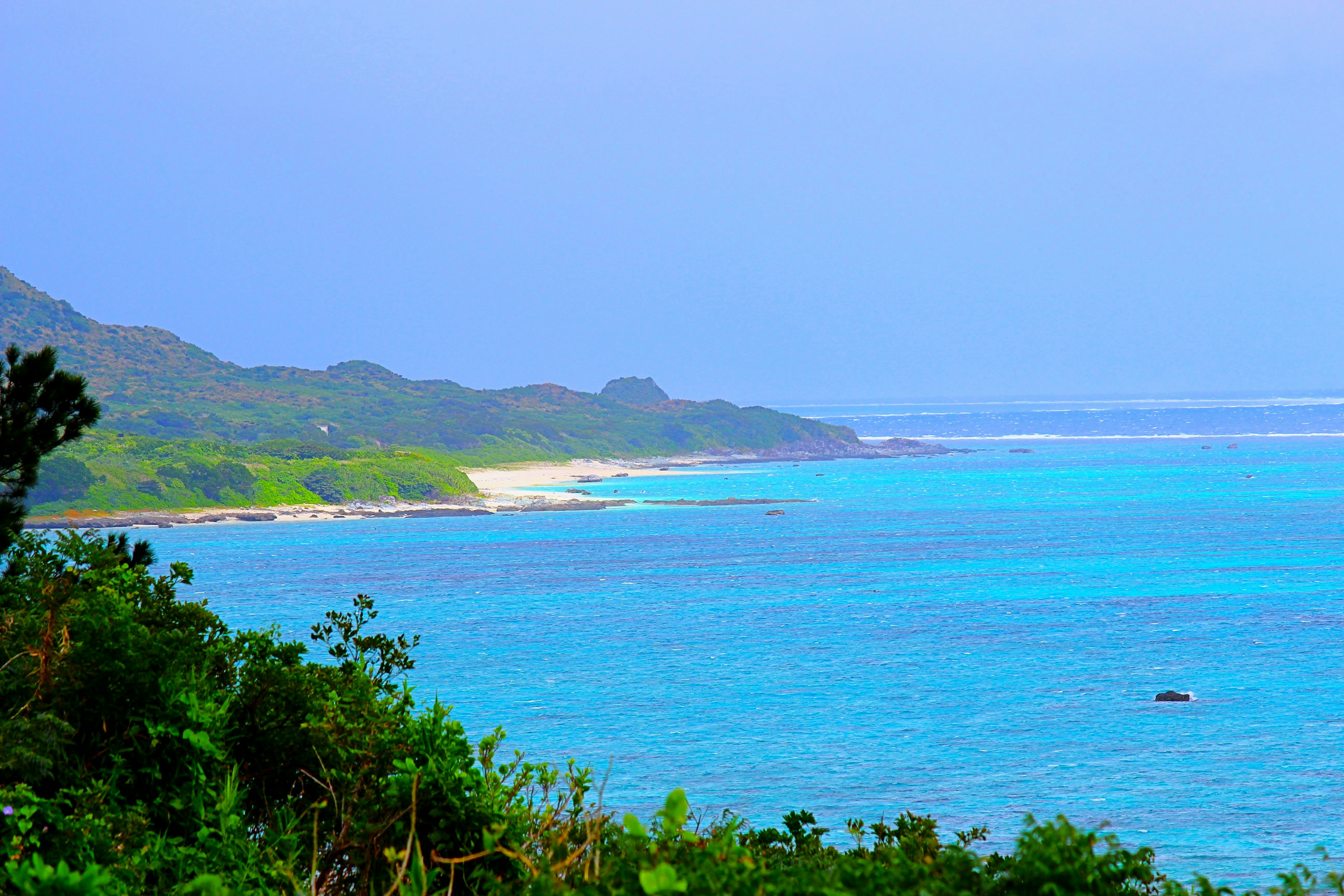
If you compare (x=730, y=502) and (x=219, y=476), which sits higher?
(x=219, y=476)

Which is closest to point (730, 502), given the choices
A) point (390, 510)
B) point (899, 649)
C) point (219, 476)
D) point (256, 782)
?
point (390, 510)

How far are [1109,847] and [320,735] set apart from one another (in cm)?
668

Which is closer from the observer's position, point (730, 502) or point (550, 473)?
point (730, 502)

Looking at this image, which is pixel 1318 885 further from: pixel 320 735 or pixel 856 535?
pixel 856 535

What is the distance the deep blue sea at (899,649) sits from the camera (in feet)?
106

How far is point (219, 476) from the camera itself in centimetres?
11881

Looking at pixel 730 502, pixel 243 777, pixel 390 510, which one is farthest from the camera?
pixel 730 502

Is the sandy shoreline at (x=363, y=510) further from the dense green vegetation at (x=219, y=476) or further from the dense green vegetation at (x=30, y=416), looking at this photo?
the dense green vegetation at (x=30, y=416)

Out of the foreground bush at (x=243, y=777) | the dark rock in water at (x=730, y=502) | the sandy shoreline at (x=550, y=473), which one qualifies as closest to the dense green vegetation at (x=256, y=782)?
the foreground bush at (x=243, y=777)

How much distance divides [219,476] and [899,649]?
85.9 meters

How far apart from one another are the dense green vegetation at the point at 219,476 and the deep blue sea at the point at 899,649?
12048 millimetres

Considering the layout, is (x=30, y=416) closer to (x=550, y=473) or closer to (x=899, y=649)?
(x=899, y=649)

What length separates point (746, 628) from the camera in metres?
57.0

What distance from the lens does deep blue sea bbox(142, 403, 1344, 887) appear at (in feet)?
106
